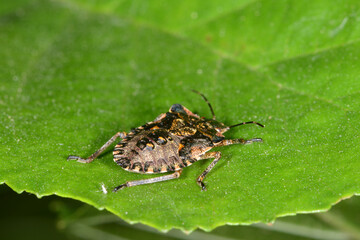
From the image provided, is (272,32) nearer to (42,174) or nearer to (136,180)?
(136,180)

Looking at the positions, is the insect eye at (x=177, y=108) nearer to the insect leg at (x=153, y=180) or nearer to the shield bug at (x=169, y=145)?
the shield bug at (x=169, y=145)

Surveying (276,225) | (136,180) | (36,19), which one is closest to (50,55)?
(36,19)

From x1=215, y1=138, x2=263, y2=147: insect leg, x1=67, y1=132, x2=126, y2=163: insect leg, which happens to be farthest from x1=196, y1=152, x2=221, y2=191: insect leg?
x1=67, y1=132, x2=126, y2=163: insect leg

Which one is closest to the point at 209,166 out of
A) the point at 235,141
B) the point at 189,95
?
the point at 235,141

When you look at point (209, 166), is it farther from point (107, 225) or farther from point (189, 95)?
point (107, 225)

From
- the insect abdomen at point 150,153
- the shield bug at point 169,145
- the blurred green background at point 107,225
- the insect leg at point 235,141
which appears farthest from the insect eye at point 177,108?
the blurred green background at point 107,225
